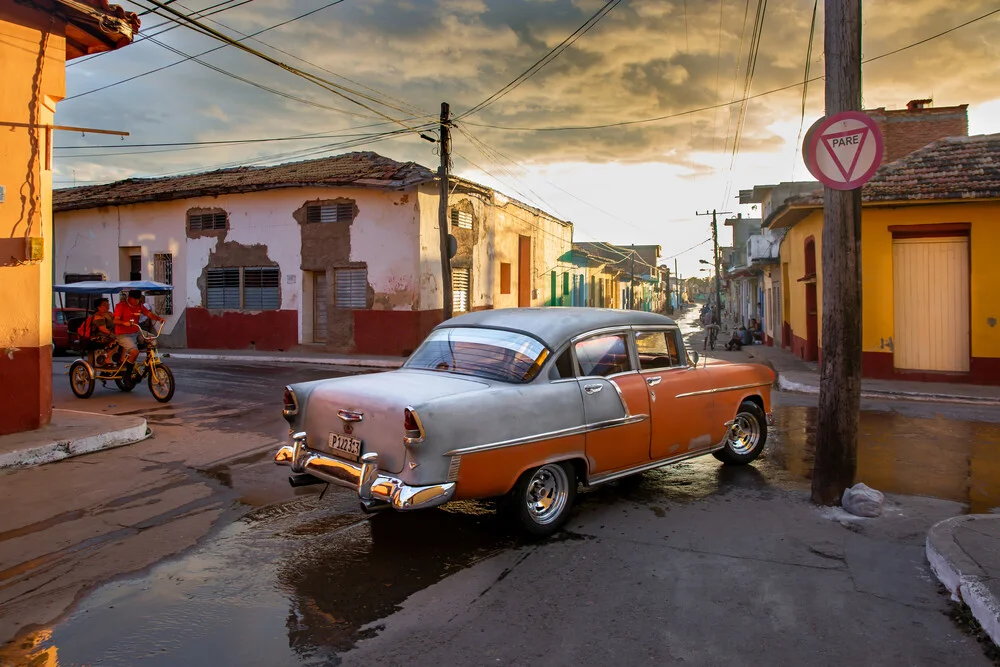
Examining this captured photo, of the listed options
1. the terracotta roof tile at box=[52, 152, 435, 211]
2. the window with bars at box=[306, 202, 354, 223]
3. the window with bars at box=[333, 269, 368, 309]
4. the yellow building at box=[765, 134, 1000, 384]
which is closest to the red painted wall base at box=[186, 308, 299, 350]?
the window with bars at box=[333, 269, 368, 309]

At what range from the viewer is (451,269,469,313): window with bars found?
73.0ft

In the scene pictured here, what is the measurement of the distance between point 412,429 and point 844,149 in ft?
13.4

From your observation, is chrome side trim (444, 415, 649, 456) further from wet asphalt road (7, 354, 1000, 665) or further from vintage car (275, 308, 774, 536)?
wet asphalt road (7, 354, 1000, 665)

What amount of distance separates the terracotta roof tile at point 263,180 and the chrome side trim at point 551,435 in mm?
15077

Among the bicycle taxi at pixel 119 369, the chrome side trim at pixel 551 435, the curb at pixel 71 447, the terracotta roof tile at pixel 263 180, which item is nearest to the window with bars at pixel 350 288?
the terracotta roof tile at pixel 263 180

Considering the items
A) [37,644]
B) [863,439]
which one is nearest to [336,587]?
[37,644]

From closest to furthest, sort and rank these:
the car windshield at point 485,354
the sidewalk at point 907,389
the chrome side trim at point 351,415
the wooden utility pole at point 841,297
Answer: the chrome side trim at point 351,415 → the car windshield at point 485,354 → the wooden utility pole at point 841,297 → the sidewalk at point 907,389

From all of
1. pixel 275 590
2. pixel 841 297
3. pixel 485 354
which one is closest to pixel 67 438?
pixel 275 590

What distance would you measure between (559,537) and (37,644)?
3042mm

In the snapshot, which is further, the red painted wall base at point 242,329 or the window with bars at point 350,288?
the red painted wall base at point 242,329

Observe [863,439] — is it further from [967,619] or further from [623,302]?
[623,302]

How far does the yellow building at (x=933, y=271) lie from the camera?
1302 cm

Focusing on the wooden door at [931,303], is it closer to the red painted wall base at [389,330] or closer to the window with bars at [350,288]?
the red painted wall base at [389,330]

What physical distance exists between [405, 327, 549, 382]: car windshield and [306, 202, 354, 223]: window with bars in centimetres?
1547
